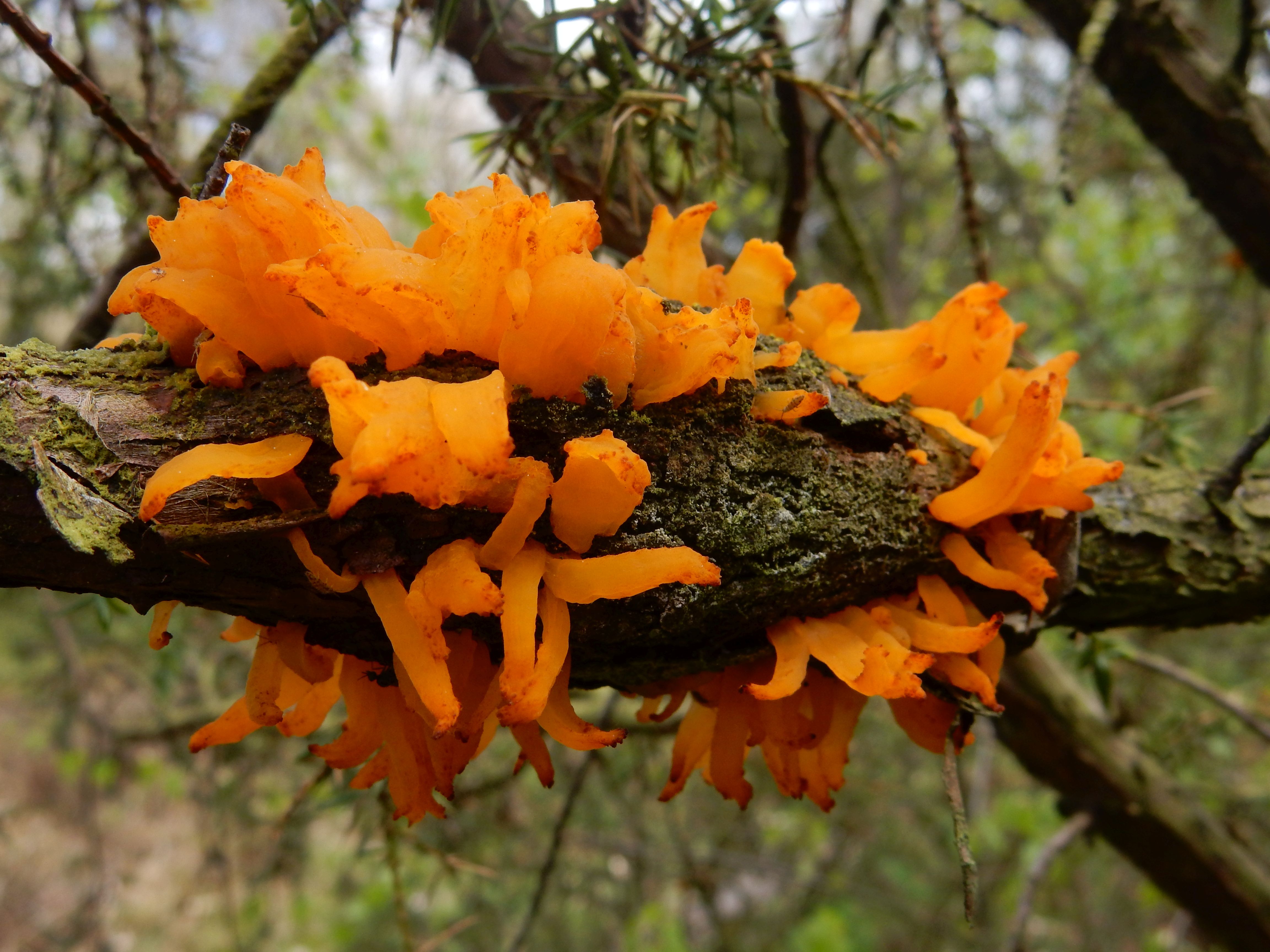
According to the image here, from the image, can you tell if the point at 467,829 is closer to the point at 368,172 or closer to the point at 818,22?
the point at 818,22

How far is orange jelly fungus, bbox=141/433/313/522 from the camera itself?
3.29 feet

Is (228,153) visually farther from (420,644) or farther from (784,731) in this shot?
(784,731)

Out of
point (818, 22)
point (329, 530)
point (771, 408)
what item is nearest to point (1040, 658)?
point (771, 408)

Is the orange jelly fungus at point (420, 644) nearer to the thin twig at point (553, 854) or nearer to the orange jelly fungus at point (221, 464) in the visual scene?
the orange jelly fungus at point (221, 464)

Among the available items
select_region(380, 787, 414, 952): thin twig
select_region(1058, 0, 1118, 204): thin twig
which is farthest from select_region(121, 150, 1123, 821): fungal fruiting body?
select_region(380, 787, 414, 952): thin twig

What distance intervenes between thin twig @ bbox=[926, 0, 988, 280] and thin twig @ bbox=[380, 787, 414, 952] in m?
2.19

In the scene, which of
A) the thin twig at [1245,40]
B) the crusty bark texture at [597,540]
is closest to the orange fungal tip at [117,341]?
the crusty bark texture at [597,540]

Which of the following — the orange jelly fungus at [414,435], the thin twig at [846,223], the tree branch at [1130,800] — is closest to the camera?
the orange jelly fungus at [414,435]

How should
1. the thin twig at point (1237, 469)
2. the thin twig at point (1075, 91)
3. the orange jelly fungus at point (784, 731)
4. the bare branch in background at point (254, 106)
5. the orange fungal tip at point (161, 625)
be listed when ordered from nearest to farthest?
the orange fungal tip at point (161, 625) → the orange jelly fungus at point (784, 731) → the thin twig at point (1237, 469) → the thin twig at point (1075, 91) → the bare branch in background at point (254, 106)

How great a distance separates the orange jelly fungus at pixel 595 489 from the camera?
41.1 inches

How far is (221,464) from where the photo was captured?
3.40 ft

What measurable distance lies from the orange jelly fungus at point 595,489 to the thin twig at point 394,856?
48.2 inches

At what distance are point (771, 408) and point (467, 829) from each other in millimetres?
3217

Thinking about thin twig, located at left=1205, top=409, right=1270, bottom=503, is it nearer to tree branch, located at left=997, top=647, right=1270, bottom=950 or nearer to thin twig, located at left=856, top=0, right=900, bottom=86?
tree branch, located at left=997, top=647, right=1270, bottom=950
